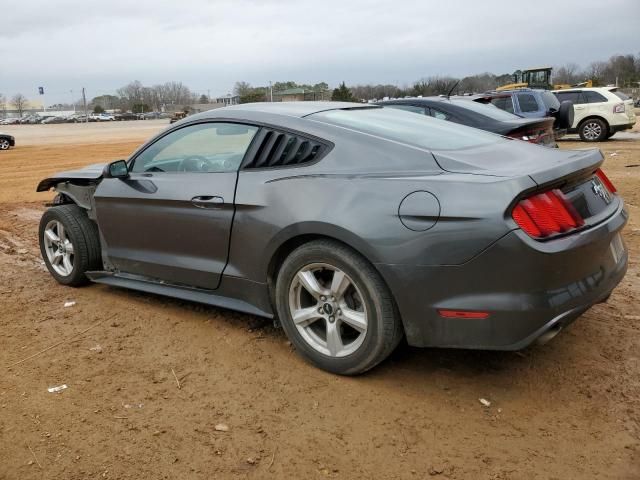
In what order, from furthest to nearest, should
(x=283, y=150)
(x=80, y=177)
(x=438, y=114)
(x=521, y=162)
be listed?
(x=438, y=114)
(x=80, y=177)
(x=283, y=150)
(x=521, y=162)

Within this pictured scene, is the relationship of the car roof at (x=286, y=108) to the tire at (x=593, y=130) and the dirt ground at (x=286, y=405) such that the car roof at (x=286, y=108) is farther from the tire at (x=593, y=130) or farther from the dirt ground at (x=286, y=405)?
the tire at (x=593, y=130)


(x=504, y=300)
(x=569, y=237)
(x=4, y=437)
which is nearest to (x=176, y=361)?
(x=4, y=437)

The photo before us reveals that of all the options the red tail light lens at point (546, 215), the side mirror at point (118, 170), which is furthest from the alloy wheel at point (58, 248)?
the red tail light lens at point (546, 215)

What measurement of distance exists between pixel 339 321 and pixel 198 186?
4.33ft

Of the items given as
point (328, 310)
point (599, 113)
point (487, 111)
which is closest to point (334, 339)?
point (328, 310)

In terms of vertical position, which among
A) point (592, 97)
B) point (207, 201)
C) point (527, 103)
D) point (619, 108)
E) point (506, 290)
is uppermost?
point (592, 97)

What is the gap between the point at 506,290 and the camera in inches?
110

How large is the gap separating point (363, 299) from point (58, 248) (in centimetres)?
321

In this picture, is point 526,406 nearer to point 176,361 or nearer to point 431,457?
point 431,457

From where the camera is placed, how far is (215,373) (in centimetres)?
350

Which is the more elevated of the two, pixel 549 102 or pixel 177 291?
pixel 549 102

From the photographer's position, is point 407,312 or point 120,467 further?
point 407,312

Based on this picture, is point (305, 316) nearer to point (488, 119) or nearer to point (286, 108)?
point (286, 108)

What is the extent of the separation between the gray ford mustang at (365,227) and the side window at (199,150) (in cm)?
1
